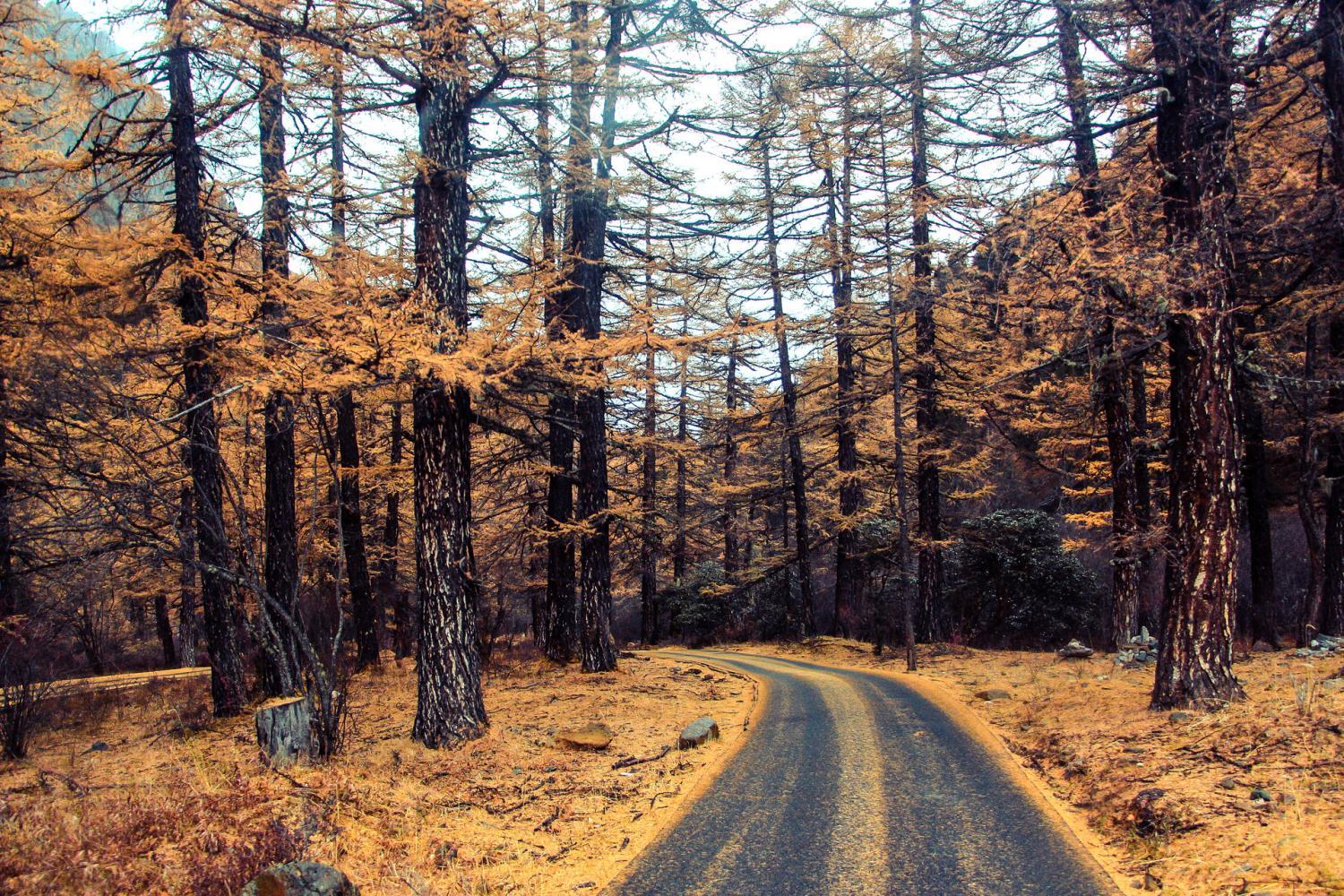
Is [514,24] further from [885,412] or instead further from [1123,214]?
[885,412]

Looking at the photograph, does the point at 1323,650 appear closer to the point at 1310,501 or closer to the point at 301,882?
the point at 1310,501

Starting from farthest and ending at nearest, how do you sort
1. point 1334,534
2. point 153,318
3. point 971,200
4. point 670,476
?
A: point 670,476 < point 1334,534 < point 153,318 < point 971,200

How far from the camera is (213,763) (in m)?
7.15

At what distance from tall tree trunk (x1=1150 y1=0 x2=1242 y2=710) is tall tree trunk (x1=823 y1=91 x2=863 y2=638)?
10082 mm

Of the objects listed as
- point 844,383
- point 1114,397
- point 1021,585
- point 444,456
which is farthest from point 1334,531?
point 444,456

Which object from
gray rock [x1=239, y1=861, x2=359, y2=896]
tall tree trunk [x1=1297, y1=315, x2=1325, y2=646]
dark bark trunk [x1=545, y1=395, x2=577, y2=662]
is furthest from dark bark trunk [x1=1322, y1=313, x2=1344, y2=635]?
gray rock [x1=239, y1=861, x2=359, y2=896]

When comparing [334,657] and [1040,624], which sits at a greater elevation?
[334,657]

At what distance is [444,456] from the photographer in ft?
26.8

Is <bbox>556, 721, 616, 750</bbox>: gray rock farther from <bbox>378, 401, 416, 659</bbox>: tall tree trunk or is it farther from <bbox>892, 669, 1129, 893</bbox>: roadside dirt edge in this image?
<bbox>378, 401, 416, 659</bbox>: tall tree trunk

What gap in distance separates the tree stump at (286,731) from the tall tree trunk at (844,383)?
1477 centimetres

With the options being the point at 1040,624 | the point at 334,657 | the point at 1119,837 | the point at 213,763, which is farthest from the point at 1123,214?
the point at 1040,624

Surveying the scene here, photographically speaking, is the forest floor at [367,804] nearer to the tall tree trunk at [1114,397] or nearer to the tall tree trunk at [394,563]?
the tall tree trunk at [1114,397]

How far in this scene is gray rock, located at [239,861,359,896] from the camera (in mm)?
3920

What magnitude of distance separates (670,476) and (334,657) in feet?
85.2
